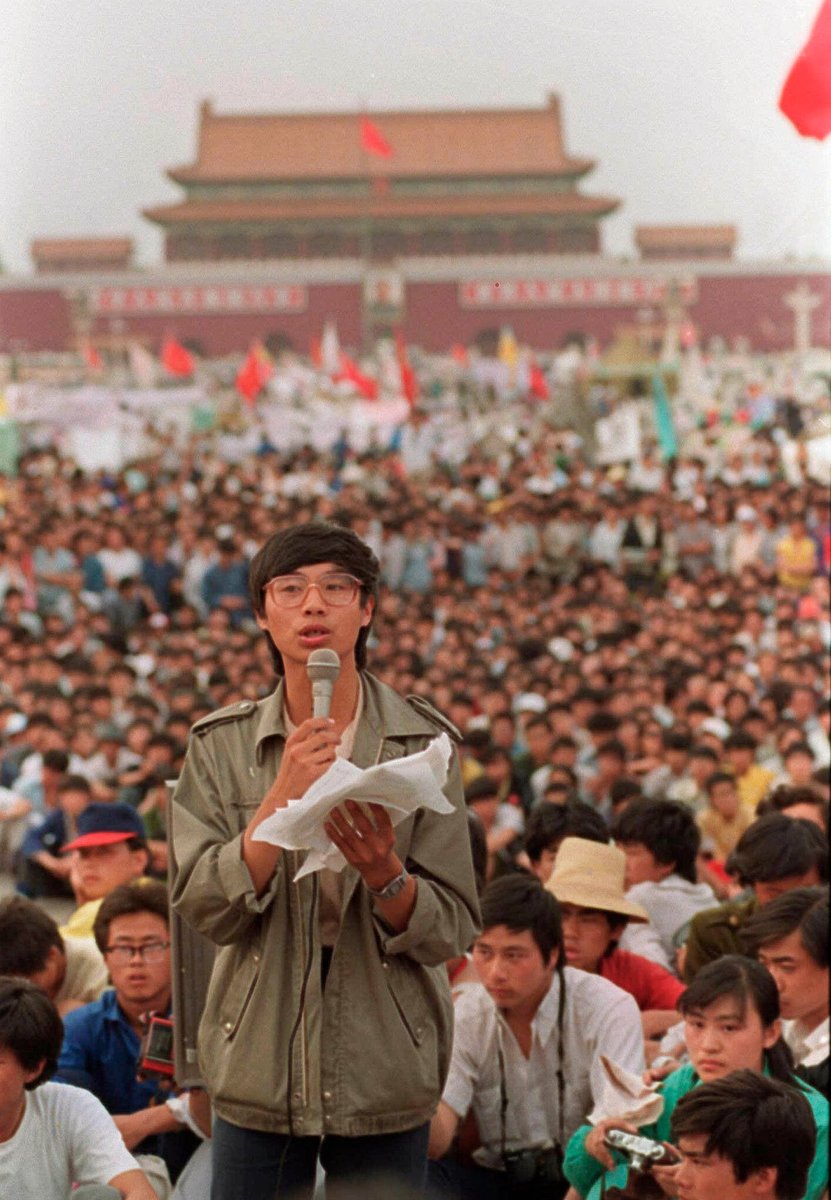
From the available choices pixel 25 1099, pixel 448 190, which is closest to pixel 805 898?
pixel 25 1099

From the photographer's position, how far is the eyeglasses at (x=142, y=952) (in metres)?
3.74

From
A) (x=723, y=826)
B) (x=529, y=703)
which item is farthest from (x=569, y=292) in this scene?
(x=723, y=826)

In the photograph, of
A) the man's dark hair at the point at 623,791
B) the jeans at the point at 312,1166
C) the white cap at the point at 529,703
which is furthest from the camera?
the white cap at the point at 529,703

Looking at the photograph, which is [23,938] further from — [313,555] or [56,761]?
[56,761]

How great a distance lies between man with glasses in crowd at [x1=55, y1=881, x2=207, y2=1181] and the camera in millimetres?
3682

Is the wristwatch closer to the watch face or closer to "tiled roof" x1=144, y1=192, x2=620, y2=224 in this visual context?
the watch face

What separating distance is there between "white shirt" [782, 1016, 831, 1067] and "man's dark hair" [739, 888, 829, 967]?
0.41 ft

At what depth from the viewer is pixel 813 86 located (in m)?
4.48

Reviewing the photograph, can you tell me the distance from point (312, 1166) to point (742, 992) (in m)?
0.89

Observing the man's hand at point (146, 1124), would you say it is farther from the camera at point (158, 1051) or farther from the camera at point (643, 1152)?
the camera at point (643, 1152)

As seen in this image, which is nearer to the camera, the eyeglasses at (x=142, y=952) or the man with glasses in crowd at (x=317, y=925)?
the man with glasses in crowd at (x=317, y=925)

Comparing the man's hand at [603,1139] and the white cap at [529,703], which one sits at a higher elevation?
the white cap at [529,703]

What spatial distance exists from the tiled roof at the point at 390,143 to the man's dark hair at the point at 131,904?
3946 cm

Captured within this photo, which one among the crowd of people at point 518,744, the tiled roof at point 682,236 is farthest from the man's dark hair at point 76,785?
the tiled roof at point 682,236
